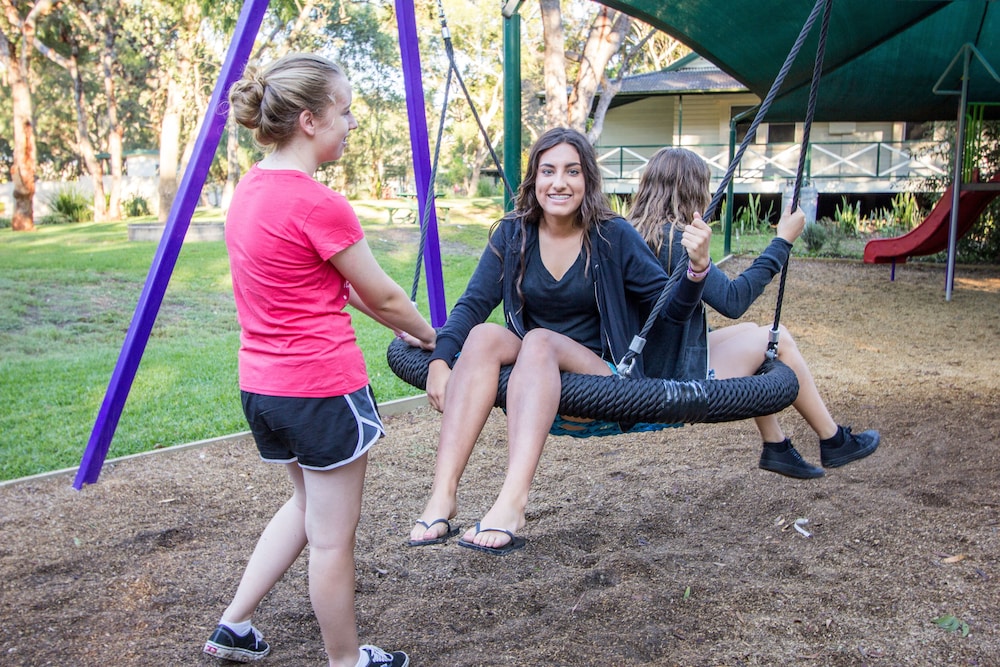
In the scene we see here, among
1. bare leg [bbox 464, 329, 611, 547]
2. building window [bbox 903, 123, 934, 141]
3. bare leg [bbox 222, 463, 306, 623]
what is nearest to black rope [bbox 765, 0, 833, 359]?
bare leg [bbox 464, 329, 611, 547]

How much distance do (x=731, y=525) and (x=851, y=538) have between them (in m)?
0.41

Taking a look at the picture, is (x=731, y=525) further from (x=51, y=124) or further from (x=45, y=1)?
(x=51, y=124)

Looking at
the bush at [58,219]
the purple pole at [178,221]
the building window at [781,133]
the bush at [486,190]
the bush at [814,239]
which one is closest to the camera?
the purple pole at [178,221]

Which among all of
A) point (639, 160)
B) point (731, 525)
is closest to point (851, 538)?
point (731, 525)

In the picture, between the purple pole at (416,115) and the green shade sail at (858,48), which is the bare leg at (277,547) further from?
the green shade sail at (858,48)

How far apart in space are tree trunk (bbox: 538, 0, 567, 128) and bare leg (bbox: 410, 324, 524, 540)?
8162mm

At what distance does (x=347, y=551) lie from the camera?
1.92 metres

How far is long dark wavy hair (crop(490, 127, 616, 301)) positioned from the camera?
94.1 inches

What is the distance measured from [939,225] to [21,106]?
489 inches

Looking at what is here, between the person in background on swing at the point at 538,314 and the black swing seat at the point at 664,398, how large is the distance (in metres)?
0.05

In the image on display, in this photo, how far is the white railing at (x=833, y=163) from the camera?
16.7 meters

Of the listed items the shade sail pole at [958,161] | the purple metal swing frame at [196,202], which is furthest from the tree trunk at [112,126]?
the purple metal swing frame at [196,202]

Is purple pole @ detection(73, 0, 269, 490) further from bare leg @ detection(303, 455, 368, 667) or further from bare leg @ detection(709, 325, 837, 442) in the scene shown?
bare leg @ detection(709, 325, 837, 442)

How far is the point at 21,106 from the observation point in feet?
42.1
